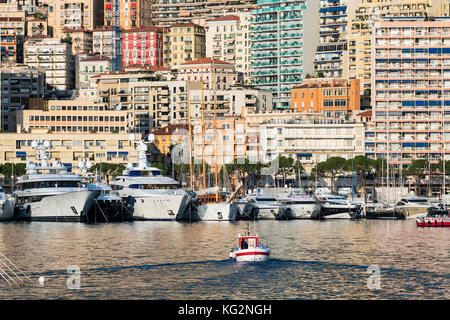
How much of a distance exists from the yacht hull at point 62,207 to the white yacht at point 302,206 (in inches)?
1134

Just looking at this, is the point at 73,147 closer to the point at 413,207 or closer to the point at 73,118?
the point at 73,118

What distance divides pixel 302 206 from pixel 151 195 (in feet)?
76.0

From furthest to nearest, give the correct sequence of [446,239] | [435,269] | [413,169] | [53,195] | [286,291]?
[413,169]
[53,195]
[446,239]
[435,269]
[286,291]

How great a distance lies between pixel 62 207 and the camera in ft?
414

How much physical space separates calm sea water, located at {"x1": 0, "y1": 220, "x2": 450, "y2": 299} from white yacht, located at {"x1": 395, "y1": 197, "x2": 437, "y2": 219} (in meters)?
23.0

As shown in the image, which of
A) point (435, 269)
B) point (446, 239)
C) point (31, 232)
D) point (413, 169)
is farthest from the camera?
point (413, 169)

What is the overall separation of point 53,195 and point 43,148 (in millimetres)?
10673

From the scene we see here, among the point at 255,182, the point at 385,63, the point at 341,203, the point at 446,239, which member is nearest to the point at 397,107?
the point at 385,63

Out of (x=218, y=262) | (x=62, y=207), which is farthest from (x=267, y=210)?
(x=218, y=262)

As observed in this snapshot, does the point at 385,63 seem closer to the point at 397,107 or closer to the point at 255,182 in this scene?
the point at 397,107

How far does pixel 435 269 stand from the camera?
233 ft

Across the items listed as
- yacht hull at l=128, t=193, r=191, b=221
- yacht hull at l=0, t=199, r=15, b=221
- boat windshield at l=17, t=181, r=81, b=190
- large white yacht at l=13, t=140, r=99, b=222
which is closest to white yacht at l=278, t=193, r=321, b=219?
yacht hull at l=128, t=193, r=191, b=221

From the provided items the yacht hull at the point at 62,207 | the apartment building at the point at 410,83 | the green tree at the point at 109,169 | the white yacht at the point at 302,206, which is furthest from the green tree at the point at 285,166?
the yacht hull at the point at 62,207

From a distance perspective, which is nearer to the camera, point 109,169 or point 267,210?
→ point 267,210
